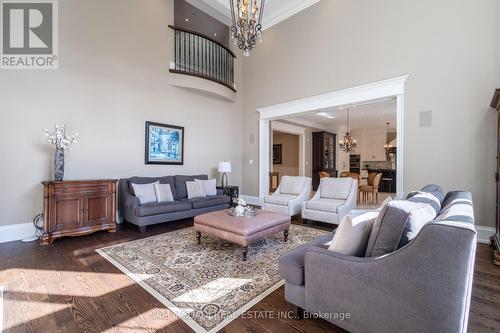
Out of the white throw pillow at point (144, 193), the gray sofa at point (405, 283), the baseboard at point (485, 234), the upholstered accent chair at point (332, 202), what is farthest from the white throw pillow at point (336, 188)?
the white throw pillow at point (144, 193)

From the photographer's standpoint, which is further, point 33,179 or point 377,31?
point 377,31

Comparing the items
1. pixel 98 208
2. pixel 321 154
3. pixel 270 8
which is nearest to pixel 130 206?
pixel 98 208

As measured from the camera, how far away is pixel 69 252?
3.00 m

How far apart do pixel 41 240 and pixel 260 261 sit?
319cm

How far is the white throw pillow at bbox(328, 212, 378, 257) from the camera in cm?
152

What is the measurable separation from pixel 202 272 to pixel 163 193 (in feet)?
7.70

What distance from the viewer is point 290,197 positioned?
493 centimetres

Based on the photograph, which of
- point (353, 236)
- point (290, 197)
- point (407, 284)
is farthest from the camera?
point (290, 197)

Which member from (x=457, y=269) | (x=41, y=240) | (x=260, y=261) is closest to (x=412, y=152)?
(x=260, y=261)

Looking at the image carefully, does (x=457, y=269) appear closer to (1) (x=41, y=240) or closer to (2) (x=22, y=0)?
(1) (x=41, y=240)

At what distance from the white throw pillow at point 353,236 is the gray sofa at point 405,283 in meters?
0.09

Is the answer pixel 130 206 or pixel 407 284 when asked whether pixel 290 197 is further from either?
pixel 407 284

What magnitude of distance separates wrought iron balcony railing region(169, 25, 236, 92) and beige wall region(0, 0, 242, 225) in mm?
251

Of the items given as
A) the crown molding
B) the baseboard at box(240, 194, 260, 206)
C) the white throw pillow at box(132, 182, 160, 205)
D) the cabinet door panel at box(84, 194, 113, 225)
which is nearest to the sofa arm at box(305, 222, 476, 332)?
the white throw pillow at box(132, 182, 160, 205)
